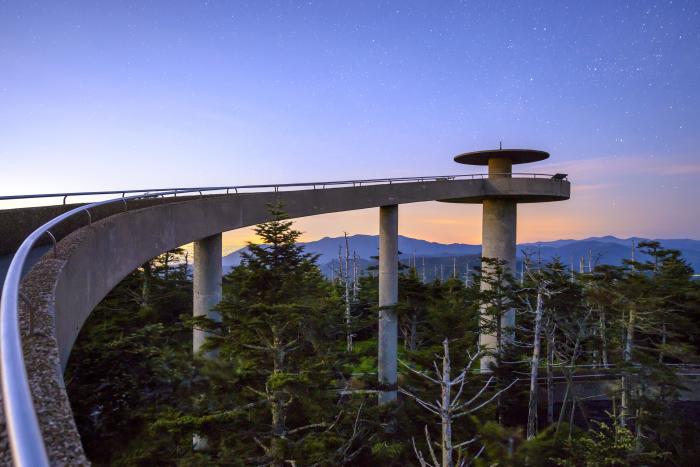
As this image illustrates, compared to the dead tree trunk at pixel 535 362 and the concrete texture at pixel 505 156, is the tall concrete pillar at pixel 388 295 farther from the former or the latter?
the concrete texture at pixel 505 156

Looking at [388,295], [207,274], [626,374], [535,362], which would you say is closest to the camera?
[207,274]

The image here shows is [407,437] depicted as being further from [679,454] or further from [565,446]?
[679,454]

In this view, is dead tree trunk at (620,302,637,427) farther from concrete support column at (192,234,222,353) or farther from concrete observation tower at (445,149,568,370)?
concrete support column at (192,234,222,353)

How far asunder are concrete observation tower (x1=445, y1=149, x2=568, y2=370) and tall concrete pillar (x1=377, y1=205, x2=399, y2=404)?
7259 mm

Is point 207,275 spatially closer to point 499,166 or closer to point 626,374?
point 626,374

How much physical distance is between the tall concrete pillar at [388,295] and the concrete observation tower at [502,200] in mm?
7259

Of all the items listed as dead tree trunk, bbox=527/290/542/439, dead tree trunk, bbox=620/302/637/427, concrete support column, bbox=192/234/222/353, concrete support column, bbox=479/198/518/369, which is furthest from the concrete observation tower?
concrete support column, bbox=192/234/222/353

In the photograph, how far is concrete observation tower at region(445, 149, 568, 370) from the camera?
923 inches

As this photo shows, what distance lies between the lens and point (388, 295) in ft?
62.9

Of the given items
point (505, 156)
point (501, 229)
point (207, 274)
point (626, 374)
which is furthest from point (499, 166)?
point (207, 274)

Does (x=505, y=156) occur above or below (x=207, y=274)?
above

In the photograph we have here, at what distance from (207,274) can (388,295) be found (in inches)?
353

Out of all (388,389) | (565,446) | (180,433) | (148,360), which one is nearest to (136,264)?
(148,360)

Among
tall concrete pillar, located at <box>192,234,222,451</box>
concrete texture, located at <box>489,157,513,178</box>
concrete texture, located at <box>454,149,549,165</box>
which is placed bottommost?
tall concrete pillar, located at <box>192,234,222,451</box>
